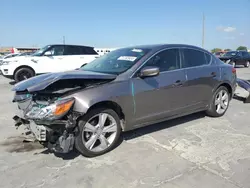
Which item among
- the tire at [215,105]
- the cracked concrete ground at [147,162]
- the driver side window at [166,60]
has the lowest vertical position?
the cracked concrete ground at [147,162]

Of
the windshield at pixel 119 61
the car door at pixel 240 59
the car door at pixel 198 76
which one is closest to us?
the windshield at pixel 119 61

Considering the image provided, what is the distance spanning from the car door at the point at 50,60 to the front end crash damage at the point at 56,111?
7.60 metres

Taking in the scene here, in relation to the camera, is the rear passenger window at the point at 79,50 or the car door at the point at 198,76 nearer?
the car door at the point at 198,76

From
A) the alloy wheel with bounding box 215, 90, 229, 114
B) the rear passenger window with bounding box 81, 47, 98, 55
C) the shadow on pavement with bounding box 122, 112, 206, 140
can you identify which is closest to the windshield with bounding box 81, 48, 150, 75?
the shadow on pavement with bounding box 122, 112, 206, 140

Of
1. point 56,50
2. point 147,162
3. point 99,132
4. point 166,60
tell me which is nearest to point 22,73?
point 56,50

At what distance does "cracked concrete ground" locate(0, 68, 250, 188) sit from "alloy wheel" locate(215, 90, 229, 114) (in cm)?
78

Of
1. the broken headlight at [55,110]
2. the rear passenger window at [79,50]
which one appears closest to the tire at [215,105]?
the broken headlight at [55,110]

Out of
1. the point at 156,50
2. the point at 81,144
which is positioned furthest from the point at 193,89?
the point at 81,144

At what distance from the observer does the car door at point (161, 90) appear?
3.71 m

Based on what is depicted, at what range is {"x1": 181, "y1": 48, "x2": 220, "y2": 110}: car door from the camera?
14.6 ft

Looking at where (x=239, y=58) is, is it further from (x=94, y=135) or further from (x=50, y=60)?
(x=94, y=135)

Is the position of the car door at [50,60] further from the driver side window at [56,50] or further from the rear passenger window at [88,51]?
the rear passenger window at [88,51]

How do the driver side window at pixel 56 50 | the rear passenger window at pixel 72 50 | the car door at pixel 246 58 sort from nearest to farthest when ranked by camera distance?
the driver side window at pixel 56 50 < the rear passenger window at pixel 72 50 < the car door at pixel 246 58

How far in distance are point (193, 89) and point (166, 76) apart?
79cm
